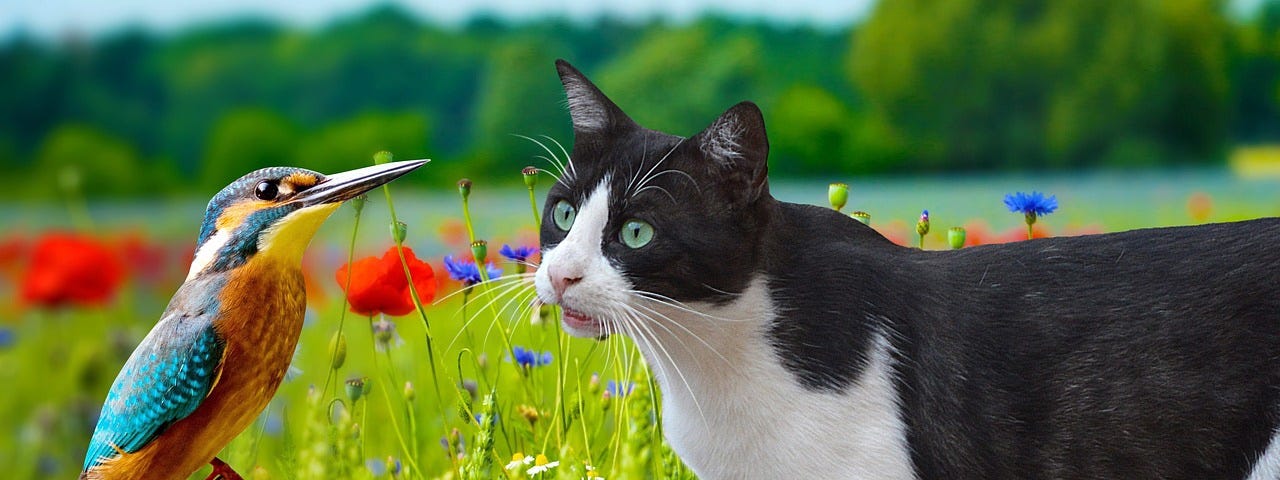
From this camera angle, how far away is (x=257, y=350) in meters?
1.24

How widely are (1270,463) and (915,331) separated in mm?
447

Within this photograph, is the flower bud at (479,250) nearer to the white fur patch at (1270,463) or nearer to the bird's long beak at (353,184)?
the bird's long beak at (353,184)

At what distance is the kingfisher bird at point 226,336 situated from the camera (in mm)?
1218

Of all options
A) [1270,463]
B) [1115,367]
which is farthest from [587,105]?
[1270,463]

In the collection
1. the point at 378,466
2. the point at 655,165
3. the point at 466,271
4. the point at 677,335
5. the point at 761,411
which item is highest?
the point at 655,165

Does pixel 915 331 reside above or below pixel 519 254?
below

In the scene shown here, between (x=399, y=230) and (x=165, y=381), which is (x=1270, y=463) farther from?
(x=165, y=381)

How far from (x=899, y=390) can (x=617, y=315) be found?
0.36 m

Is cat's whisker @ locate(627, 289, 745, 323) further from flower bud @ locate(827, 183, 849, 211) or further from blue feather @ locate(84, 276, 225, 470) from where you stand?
blue feather @ locate(84, 276, 225, 470)

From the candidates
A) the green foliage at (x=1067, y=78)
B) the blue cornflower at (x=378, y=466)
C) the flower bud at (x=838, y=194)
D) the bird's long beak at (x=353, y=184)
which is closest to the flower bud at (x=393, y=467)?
the blue cornflower at (x=378, y=466)

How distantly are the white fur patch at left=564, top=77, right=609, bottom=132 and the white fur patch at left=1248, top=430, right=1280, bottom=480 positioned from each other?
0.92 metres

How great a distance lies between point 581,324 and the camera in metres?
1.42

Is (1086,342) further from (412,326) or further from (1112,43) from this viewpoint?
(1112,43)

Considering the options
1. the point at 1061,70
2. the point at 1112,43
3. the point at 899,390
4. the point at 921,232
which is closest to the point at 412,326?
the point at 921,232
